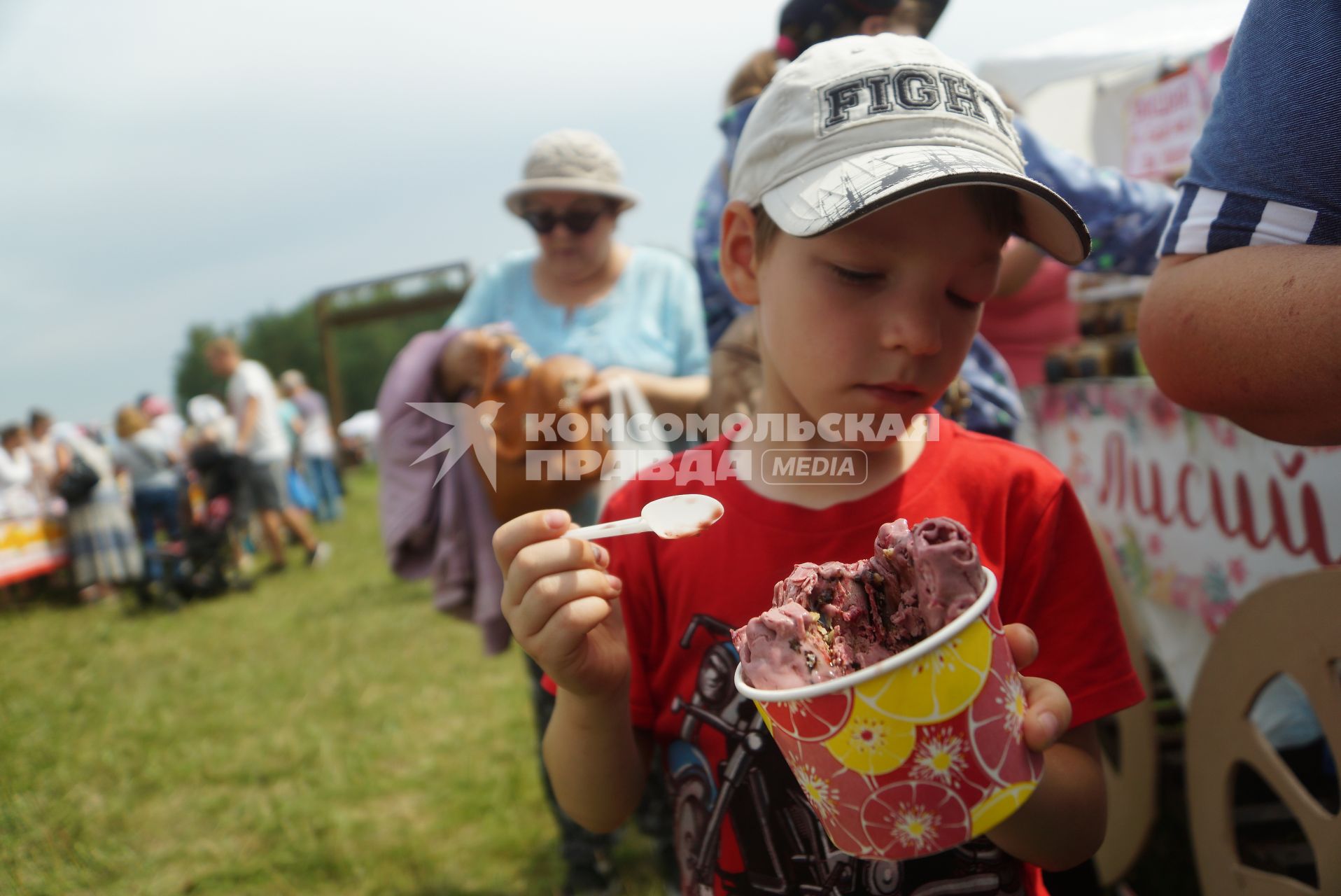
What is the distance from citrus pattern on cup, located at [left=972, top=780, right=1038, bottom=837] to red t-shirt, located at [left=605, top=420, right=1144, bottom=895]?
0.28 metres

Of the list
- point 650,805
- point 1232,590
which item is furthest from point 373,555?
point 1232,590

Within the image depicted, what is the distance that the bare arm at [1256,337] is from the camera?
0.78 meters

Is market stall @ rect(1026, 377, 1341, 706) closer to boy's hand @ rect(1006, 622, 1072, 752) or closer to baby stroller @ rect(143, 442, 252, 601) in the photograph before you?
boy's hand @ rect(1006, 622, 1072, 752)

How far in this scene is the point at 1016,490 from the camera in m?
0.98

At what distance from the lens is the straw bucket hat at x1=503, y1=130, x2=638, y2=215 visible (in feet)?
7.70

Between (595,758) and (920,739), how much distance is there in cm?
52

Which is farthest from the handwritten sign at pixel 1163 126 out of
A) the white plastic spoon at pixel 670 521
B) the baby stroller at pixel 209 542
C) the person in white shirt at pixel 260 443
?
the baby stroller at pixel 209 542

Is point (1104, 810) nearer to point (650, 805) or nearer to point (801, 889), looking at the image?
point (801, 889)

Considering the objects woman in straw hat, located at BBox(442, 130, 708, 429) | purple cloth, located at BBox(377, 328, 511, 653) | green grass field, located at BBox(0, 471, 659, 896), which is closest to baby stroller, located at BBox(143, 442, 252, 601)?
green grass field, located at BBox(0, 471, 659, 896)

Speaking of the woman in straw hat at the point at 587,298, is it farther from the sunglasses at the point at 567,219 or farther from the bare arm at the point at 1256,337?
the bare arm at the point at 1256,337

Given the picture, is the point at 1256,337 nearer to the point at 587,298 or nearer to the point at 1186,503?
the point at 1186,503

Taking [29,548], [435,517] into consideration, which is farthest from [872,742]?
[29,548]

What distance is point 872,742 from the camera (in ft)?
2.12

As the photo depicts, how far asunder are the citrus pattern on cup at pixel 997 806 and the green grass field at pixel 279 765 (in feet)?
6.67
